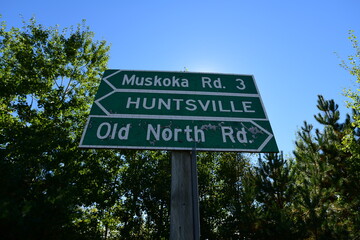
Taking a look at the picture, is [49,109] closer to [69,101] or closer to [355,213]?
[69,101]

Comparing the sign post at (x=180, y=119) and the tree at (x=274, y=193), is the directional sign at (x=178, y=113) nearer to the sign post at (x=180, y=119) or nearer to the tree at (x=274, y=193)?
Result: the sign post at (x=180, y=119)

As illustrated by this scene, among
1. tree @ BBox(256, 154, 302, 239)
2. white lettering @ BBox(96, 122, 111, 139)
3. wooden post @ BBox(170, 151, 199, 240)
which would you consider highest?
tree @ BBox(256, 154, 302, 239)

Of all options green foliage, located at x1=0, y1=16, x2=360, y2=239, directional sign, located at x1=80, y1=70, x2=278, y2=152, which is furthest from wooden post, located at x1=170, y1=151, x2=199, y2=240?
green foliage, located at x1=0, y1=16, x2=360, y2=239

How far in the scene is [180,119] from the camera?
248 centimetres

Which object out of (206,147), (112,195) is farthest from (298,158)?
(206,147)

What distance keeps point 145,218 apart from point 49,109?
43.3 feet

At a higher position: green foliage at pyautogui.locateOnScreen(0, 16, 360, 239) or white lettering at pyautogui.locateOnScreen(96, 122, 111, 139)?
green foliage at pyautogui.locateOnScreen(0, 16, 360, 239)

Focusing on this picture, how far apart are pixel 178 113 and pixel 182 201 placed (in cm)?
103

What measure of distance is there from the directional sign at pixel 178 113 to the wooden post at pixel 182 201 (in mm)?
171

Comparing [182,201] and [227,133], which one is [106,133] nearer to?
[182,201]

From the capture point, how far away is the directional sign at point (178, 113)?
229cm

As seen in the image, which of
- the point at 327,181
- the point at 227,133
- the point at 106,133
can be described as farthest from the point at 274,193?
the point at 106,133

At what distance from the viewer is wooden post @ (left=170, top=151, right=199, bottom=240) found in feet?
6.03

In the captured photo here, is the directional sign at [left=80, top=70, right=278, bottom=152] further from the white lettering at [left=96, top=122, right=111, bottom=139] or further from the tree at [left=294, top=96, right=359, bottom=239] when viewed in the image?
the tree at [left=294, top=96, right=359, bottom=239]
